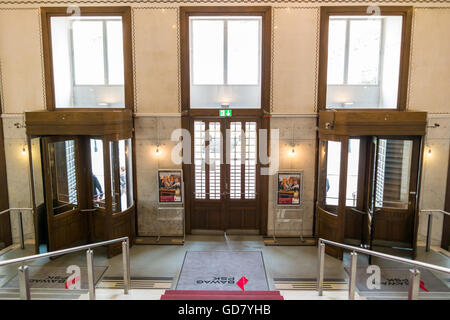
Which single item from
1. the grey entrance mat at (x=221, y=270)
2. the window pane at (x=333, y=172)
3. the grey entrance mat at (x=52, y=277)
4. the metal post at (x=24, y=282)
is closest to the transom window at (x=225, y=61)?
the window pane at (x=333, y=172)

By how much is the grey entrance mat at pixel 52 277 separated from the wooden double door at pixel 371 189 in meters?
5.42

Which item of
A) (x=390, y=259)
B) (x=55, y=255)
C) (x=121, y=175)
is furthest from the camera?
(x=121, y=175)

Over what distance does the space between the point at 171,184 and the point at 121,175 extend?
4.19ft

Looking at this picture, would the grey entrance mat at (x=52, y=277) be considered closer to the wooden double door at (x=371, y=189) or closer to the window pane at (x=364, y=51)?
the wooden double door at (x=371, y=189)

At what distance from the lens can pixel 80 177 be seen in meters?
8.98

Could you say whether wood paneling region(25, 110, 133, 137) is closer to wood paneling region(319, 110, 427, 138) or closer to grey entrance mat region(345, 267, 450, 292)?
wood paneling region(319, 110, 427, 138)

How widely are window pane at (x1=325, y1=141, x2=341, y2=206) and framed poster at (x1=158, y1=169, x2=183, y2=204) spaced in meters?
3.68

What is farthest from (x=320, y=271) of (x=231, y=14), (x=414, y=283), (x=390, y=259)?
(x=231, y=14)

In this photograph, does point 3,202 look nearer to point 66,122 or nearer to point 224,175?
point 66,122

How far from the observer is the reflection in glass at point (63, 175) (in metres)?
8.52

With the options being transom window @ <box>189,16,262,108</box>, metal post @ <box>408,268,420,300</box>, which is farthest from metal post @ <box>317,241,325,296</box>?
transom window @ <box>189,16,262,108</box>

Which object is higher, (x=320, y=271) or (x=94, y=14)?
(x=94, y=14)

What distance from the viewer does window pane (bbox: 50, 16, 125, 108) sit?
9258mm
